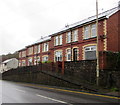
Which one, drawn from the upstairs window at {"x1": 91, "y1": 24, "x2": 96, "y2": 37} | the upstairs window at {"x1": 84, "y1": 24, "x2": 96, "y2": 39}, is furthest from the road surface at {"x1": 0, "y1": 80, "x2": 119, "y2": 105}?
the upstairs window at {"x1": 84, "y1": 24, "x2": 96, "y2": 39}

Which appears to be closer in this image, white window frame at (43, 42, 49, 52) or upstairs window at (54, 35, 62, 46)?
upstairs window at (54, 35, 62, 46)

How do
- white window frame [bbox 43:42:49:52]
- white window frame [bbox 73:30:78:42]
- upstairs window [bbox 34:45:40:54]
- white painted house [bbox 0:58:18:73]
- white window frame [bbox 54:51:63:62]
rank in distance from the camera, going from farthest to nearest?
white painted house [bbox 0:58:18:73] < upstairs window [bbox 34:45:40:54] < white window frame [bbox 43:42:49:52] < white window frame [bbox 54:51:63:62] < white window frame [bbox 73:30:78:42]

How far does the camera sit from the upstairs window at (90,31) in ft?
75.1

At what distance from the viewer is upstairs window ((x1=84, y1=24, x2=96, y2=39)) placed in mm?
22877

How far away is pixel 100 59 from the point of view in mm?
16234

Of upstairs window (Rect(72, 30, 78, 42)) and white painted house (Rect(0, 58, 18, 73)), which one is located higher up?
upstairs window (Rect(72, 30, 78, 42))

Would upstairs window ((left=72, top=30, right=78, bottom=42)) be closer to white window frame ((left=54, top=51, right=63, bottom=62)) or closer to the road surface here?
white window frame ((left=54, top=51, right=63, bottom=62))

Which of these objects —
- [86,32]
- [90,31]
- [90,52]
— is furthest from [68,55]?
[90,31]

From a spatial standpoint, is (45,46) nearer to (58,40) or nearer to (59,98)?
(58,40)

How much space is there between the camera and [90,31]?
23.4 meters

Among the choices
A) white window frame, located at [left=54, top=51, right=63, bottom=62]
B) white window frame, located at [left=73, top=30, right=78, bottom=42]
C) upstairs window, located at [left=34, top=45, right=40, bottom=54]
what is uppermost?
white window frame, located at [left=73, top=30, right=78, bottom=42]

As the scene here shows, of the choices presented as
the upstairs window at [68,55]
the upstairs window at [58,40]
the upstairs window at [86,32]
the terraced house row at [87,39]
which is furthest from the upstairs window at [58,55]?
the upstairs window at [86,32]

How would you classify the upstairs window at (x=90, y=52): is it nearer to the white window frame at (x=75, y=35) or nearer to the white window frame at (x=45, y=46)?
the white window frame at (x=75, y=35)

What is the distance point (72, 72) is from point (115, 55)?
5.39 meters
